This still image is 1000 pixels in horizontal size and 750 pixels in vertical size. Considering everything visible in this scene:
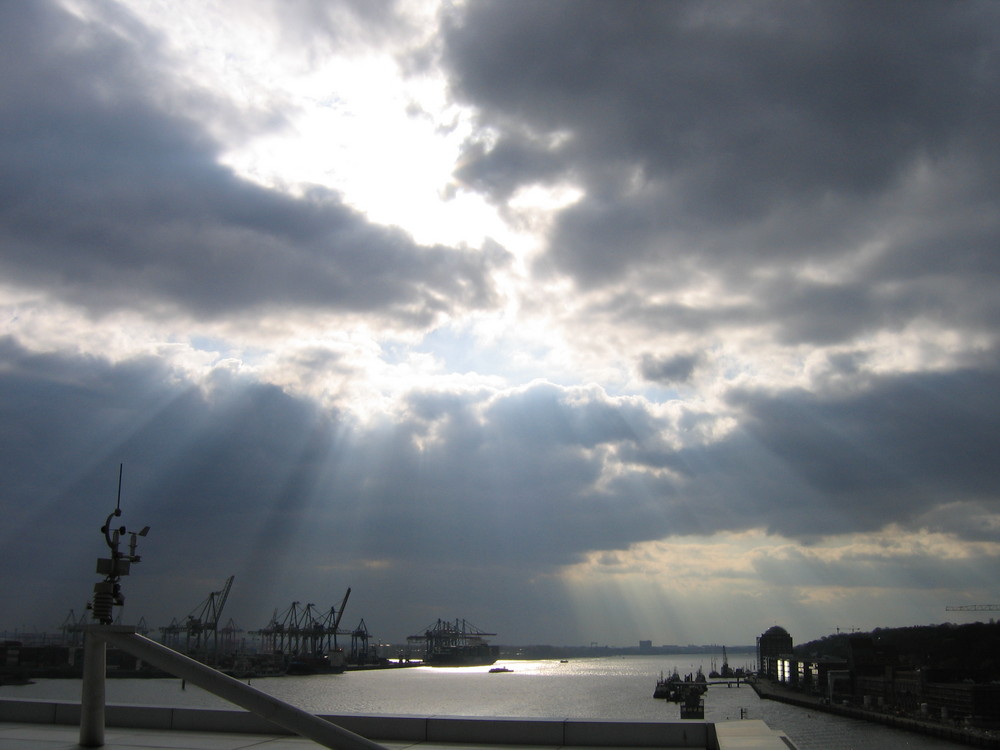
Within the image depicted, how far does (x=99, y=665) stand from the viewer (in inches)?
295

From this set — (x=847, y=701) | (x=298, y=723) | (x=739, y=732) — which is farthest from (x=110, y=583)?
(x=847, y=701)

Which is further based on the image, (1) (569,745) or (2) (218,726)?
(2) (218,726)

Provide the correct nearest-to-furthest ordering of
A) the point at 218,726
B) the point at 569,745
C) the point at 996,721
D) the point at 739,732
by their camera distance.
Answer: the point at 739,732 < the point at 569,745 < the point at 218,726 < the point at 996,721

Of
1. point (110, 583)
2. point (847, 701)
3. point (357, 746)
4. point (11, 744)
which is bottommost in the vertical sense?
point (847, 701)

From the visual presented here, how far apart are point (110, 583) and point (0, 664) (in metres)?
126

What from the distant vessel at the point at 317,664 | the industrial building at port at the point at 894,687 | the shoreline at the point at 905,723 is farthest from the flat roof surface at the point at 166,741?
the distant vessel at the point at 317,664

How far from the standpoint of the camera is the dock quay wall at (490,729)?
26.1 ft

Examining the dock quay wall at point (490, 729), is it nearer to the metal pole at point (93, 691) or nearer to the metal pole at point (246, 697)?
the metal pole at point (93, 691)

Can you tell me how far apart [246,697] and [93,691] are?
6.87ft

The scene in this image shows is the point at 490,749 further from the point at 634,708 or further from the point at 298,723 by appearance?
the point at 634,708

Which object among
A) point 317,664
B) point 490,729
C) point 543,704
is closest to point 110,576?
point 490,729

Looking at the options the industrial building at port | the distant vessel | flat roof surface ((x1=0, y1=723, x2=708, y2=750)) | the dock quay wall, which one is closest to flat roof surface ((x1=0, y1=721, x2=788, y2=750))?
flat roof surface ((x1=0, y1=723, x2=708, y2=750))

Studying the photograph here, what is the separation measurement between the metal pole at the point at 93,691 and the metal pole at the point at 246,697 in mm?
118

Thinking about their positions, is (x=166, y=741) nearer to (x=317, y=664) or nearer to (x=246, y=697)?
(x=246, y=697)
